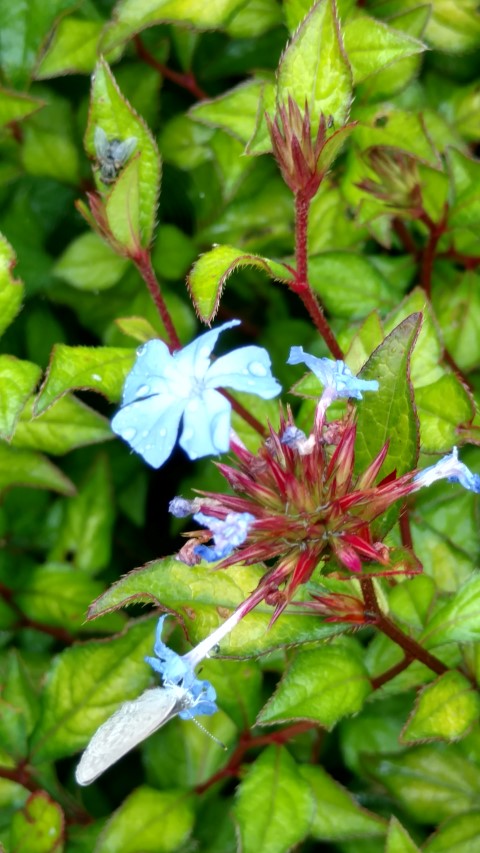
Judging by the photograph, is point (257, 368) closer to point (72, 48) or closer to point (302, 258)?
point (302, 258)

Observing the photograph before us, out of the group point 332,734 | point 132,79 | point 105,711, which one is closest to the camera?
point 105,711

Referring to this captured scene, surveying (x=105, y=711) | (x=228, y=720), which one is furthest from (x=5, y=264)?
(x=228, y=720)

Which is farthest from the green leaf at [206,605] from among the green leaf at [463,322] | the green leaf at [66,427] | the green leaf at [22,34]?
the green leaf at [22,34]

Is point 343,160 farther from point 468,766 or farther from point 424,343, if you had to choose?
point 468,766

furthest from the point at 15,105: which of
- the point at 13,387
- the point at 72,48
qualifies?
the point at 13,387

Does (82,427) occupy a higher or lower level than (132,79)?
lower

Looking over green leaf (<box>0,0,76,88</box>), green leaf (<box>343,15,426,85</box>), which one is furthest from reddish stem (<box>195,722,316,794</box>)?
green leaf (<box>0,0,76,88</box>)

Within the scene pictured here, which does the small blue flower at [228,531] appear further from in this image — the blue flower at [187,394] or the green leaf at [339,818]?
the green leaf at [339,818]
